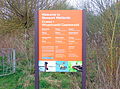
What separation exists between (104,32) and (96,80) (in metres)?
1.19

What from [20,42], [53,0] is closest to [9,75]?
[20,42]

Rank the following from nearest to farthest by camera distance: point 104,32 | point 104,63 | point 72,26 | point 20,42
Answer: point 72,26
point 104,63
point 104,32
point 20,42

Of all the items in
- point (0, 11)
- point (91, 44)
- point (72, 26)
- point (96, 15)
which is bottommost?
point (91, 44)

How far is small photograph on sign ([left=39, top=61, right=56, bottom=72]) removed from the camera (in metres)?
4.05

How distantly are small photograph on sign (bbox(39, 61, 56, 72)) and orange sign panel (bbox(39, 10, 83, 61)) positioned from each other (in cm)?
6

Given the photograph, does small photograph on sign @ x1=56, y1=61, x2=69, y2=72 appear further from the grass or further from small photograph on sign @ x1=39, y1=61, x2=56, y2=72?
the grass

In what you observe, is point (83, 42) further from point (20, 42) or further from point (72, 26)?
point (20, 42)

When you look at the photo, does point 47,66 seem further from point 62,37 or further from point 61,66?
point 62,37

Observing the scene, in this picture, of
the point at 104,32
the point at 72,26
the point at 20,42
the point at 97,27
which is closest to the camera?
the point at 72,26

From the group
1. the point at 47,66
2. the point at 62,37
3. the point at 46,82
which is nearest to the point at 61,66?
the point at 47,66

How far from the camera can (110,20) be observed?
5.13 metres

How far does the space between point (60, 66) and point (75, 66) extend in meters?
0.29

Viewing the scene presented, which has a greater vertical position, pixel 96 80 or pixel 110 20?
pixel 110 20

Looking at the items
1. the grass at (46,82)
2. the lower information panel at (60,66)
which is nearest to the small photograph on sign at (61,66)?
the lower information panel at (60,66)
